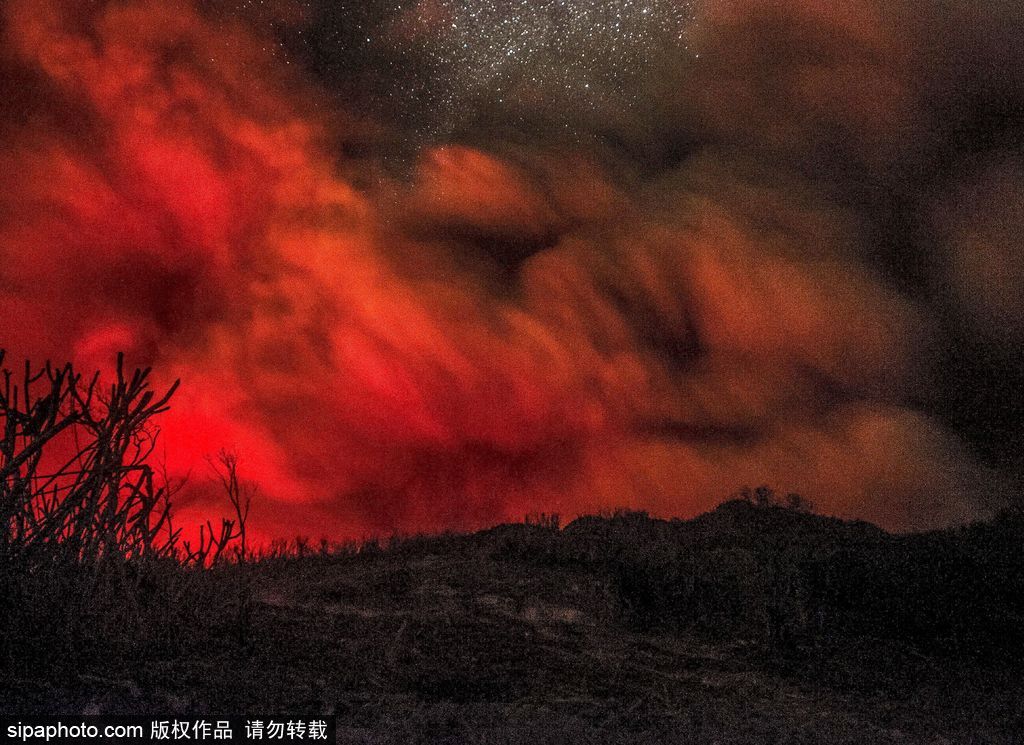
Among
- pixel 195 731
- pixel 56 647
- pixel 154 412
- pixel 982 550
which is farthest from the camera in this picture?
pixel 982 550

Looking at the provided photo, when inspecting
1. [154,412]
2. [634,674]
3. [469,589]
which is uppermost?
[154,412]

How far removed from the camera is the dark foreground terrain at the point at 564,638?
6.05m

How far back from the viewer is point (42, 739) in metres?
4.67

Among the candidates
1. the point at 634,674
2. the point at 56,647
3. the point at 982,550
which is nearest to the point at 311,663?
the point at 56,647

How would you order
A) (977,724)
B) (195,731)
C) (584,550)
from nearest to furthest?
(195,731) < (977,724) < (584,550)

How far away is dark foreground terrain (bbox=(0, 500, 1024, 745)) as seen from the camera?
6047 millimetres

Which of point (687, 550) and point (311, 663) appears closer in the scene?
point (311, 663)

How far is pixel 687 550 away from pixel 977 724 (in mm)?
5459

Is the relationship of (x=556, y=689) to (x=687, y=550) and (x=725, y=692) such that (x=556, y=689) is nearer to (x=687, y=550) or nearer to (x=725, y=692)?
(x=725, y=692)

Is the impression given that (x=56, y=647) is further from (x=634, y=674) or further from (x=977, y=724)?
(x=977, y=724)

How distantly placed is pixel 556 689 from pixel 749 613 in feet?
14.2

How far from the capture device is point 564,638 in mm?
9281

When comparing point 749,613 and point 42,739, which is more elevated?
point 749,613

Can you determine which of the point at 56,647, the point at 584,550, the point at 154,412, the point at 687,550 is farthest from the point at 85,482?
the point at 687,550
